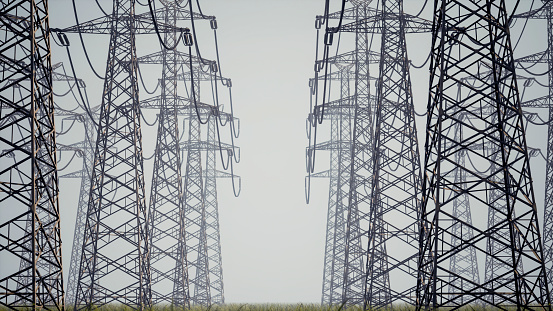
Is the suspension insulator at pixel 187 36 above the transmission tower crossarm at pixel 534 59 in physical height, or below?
below

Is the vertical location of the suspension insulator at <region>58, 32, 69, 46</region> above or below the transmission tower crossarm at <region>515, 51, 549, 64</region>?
below

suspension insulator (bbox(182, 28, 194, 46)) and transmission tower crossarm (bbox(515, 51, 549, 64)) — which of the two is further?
transmission tower crossarm (bbox(515, 51, 549, 64))

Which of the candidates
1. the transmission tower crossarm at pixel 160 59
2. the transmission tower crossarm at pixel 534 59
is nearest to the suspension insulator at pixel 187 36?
the transmission tower crossarm at pixel 160 59

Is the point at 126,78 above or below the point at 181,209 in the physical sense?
above

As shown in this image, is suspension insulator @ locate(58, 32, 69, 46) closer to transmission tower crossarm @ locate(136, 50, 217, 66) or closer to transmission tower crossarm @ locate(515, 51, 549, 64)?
transmission tower crossarm @ locate(136, 50, 217, 66)

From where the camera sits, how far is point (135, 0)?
70.5 ft

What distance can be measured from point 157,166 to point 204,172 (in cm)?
1251

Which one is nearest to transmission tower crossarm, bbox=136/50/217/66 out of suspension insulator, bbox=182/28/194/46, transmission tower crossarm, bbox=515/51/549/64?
suspension insulator, bbox=182/28/194/46

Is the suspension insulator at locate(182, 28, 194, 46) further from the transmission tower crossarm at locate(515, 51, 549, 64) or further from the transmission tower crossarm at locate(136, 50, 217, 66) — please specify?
the transmission tower crossarm at locate(515, 51, 549, 64)

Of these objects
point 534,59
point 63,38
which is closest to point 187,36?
point 63,38

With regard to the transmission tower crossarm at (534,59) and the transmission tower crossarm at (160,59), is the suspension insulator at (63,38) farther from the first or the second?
the transmission tower crossarm at (534,59)

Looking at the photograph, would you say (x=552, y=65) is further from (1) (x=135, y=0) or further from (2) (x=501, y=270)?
(1) (x=135, y=0)

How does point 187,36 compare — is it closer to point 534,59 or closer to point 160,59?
point 160,59

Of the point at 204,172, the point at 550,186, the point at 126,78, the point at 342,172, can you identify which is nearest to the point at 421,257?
the point at 126,78
